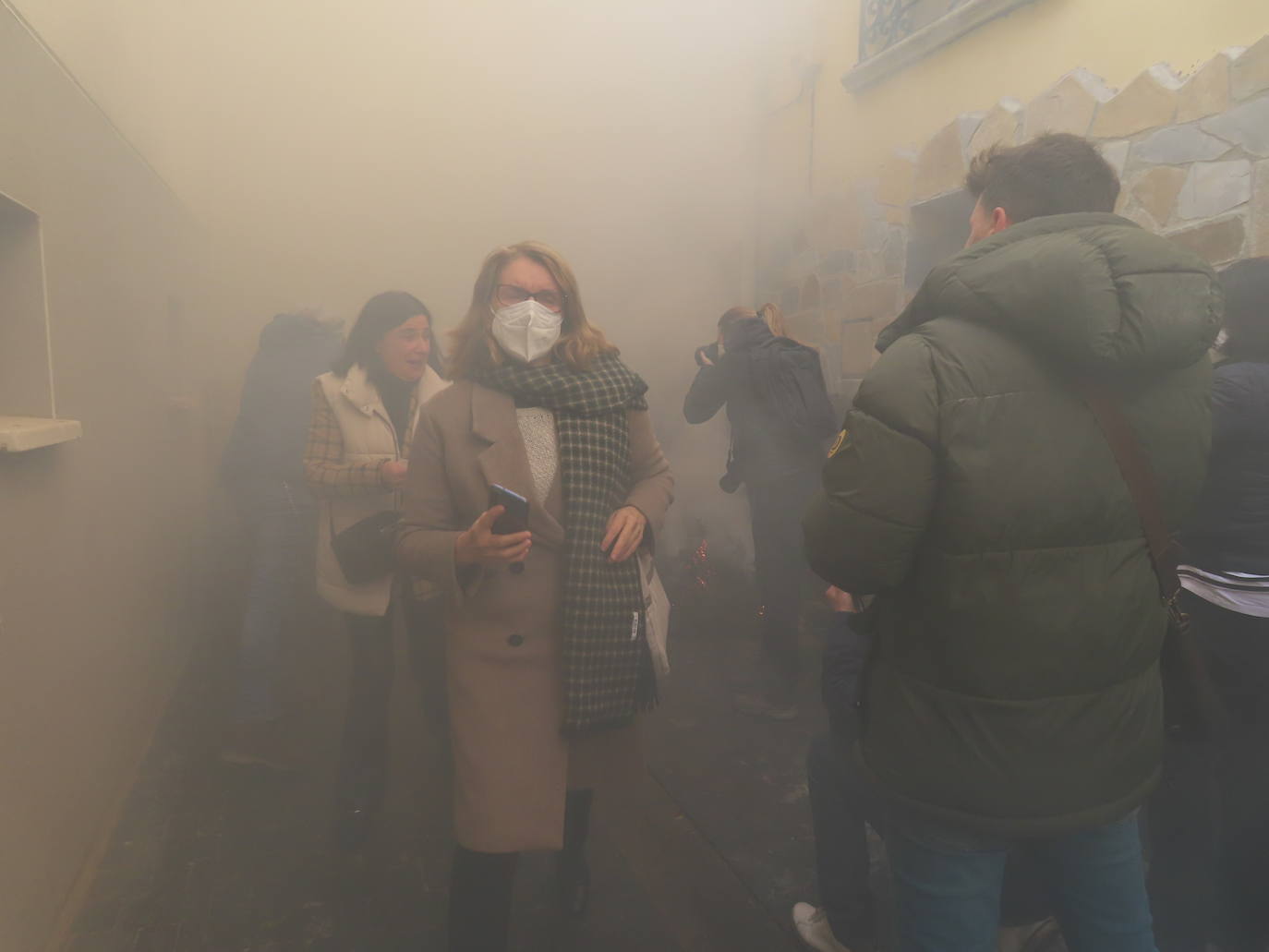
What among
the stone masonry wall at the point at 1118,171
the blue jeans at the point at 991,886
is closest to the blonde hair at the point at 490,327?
the blue jeans at the point at 991,886

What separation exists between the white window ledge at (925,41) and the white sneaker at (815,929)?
11.8 ft

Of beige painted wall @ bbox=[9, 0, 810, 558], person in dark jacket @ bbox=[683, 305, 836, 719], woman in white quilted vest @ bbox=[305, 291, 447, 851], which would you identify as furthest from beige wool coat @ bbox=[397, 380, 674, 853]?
beige painted wall @ bbox=[9, 0, 810, 558]

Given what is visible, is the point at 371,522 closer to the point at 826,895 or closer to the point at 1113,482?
the point at 826,895

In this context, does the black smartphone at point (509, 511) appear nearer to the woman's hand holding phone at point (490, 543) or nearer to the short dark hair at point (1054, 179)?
the woman's hand holding phone at point (490, 543)

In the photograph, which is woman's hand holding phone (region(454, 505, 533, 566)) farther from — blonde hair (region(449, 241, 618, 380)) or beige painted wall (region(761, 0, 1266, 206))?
beige painted wall (region(761, 0, 1266, 206))

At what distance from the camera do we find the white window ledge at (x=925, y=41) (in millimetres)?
3410

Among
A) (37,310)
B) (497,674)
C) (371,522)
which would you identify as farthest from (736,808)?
(37,310)

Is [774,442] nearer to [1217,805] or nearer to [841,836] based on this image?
[841,836]

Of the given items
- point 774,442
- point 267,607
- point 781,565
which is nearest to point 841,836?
point 781,565

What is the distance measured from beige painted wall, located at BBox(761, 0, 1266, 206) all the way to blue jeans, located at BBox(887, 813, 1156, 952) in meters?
2.57

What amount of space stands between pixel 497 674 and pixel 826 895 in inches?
40.5

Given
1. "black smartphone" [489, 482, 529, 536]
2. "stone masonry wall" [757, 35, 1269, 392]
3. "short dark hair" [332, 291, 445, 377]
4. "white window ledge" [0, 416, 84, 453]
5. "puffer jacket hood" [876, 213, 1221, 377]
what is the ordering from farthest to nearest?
"short dark hair" [332, 291, 445, 377] → "stone masonry wall" [757, 35, 1269, 392] → "white window ledge" [0, 416, 84, 453] → "black smartphone" [489, 482, 529, 536] → "puffer jacket hood" [876, 213, 1221, 377]

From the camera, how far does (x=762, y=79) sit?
518cm

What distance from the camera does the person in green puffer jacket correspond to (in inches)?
Answer: 41.5
